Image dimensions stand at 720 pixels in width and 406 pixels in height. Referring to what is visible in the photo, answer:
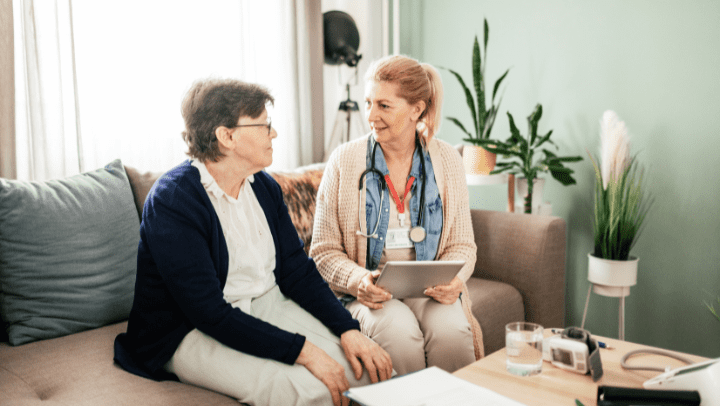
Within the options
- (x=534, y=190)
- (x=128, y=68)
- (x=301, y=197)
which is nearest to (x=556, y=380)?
(x=301, y=197)

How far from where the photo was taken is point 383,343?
1389 mm

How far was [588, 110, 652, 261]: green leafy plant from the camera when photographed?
6.73 ft

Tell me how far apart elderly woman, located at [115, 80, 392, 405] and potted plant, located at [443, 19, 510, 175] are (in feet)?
4.26

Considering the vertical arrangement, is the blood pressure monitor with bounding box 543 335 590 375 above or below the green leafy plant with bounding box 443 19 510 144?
below

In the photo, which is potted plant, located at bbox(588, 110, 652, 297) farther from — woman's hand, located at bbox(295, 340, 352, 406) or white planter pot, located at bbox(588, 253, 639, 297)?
woman's hand, located at bbox(295, 340, 352, 406)

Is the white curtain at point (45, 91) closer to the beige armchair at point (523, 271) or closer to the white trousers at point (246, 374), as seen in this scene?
the white trousers at point (246, 374)

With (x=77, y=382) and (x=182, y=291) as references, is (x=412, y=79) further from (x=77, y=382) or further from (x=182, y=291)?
(x=77, y=382)

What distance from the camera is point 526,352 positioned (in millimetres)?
1039

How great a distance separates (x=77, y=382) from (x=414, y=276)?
0.84 metres

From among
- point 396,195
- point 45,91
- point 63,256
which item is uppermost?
point 45,91

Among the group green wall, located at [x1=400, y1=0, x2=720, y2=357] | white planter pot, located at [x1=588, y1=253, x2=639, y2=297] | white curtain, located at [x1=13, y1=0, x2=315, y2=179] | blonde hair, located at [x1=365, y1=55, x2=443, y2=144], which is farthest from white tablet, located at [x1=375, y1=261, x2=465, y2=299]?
green wall, located at [x1=400, y1=0, x2=720, y2=357]

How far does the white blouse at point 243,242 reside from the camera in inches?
47.3

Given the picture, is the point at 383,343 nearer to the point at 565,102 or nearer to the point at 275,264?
the point at 275,264

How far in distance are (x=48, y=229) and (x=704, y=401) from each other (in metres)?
1.54
